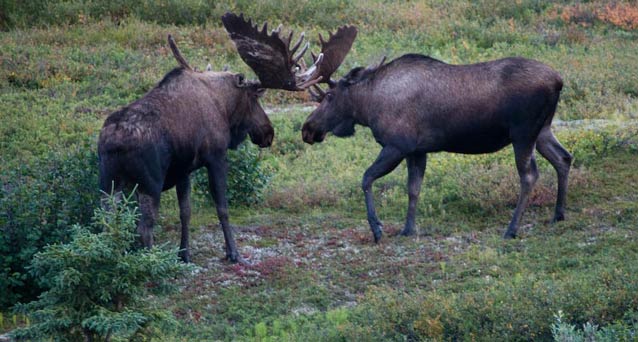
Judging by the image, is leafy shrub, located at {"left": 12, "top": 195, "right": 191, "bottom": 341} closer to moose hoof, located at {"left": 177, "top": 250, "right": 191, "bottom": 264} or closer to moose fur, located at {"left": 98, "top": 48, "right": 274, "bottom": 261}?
moose fur, located at {"left": 98, "top": 48, "right": 274, "bottom": 261}

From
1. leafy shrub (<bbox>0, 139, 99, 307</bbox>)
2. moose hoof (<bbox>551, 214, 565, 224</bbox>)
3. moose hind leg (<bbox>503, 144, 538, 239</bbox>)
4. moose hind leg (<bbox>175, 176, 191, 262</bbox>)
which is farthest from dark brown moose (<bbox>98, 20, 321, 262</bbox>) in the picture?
moose hoof (<bbox>551, 214, 565, 224</bbox>)

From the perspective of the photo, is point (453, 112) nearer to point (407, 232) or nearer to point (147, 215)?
point (407, 232)

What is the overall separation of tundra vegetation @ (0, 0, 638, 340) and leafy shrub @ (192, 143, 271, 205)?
32mm

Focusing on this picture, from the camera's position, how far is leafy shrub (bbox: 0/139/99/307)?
11383mm

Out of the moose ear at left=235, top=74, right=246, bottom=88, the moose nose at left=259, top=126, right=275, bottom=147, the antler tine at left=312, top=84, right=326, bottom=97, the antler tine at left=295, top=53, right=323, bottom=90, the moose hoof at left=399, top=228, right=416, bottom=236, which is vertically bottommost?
the moose hoof at left=399, top=228, right=416, bottom=236

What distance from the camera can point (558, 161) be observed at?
13.1 meters

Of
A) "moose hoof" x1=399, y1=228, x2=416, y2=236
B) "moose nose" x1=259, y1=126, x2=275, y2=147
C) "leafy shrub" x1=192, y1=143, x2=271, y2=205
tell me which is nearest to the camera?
"moose hoof" x1=399, y1=228, x2=416, y2=236

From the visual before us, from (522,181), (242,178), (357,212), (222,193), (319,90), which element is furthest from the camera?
(242,178)

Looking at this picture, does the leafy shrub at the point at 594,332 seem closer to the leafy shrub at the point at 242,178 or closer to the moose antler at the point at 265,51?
the moose antler at the point at 265,51

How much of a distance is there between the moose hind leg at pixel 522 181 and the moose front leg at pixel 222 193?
3.30m

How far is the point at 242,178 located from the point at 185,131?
2.98 m

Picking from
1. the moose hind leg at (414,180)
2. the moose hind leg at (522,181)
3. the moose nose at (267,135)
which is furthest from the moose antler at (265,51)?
the moose hind leg at (522,181)

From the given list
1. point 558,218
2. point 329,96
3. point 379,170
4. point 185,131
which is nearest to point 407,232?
point 379,170

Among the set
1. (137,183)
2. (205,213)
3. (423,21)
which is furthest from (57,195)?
(423,21)
